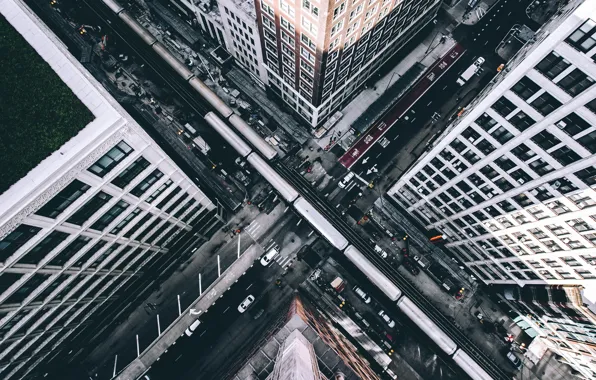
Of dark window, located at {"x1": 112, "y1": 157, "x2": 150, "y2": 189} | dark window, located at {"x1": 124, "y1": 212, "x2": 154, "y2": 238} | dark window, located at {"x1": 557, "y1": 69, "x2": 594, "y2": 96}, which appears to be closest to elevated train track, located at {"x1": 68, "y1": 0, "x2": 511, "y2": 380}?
dark window, located at {"x1": 124, "y1": 212, "x2": 154, "y2": 238}

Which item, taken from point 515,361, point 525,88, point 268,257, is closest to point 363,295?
point 268,257

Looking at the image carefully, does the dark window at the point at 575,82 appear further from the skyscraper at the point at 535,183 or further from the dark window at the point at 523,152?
the dark window at the point at 523,152

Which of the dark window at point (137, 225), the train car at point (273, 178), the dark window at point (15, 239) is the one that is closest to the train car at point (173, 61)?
the train car at point (273, 178)

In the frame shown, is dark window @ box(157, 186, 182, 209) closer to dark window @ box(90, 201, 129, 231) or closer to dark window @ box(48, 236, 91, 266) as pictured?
dark window @ box(90, 201, 129, 231)

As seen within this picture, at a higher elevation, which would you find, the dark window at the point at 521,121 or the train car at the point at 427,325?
the dark window at the point at 521,121

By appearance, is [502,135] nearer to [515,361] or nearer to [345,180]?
[345,180]

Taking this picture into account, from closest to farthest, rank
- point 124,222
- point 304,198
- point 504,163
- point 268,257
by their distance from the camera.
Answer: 1. point 504,163
2. point 124,222
3. point 268,257
4. point 304,198
